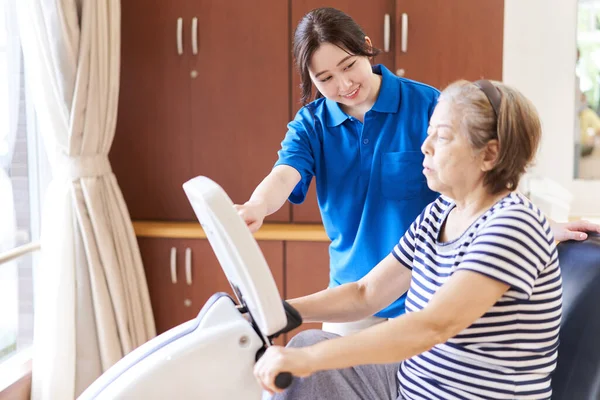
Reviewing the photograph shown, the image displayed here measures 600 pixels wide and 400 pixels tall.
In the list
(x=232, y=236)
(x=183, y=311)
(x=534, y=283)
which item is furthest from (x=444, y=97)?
(x=183, y=311)

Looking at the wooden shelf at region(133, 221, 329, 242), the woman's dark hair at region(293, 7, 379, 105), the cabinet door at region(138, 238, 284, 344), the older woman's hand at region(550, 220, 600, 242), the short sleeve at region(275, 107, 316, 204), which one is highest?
the woman's dark hair at region(293, 7, 379, 105)

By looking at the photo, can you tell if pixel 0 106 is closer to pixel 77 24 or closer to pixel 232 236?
pixel 77 24

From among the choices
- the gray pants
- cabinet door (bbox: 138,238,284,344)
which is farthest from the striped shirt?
cabinet door (bbox: 138,238,284,344)

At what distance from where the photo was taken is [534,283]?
1161 millimetres

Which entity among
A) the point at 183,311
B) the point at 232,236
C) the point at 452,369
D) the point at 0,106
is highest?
the point at 0,106

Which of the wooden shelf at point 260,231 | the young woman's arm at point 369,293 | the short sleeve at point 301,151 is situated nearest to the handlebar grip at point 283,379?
the young woman's arm at point 369,293

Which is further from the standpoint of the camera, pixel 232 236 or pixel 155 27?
pixel 155 27

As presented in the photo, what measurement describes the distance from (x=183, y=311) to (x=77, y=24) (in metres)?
1.23

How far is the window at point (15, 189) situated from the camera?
2516 mm

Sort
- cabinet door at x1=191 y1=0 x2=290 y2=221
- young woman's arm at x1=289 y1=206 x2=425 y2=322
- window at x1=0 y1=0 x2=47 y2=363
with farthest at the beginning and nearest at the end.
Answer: cabinet door at x1=191 y1=0 x2=290 y2=221
window at x1=0 y1=0 x2=47 y2=363
young woman's arm at x1=289 y1=206 x2=425 y2=322

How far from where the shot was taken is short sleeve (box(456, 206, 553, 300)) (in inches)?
43.8

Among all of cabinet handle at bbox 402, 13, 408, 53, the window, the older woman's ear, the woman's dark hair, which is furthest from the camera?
cabinet handle at bbox 402, 13, 408, 53

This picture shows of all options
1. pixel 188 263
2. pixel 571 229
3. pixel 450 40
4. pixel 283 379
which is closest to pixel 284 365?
pixel 283 379

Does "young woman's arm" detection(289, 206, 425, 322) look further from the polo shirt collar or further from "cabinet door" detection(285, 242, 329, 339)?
"cabinet door" detection(285, 242, 329, 339)
